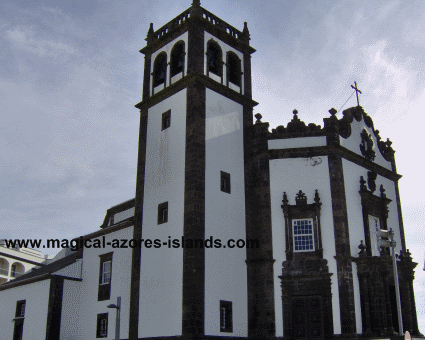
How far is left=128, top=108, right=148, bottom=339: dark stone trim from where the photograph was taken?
96.7 ft

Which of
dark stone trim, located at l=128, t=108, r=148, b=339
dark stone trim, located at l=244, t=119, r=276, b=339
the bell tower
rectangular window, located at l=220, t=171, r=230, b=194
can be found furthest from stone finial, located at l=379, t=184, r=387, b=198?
dark stone trim, located at l=128, t=108, r=148, b=339

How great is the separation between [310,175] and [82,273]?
57.2 feet

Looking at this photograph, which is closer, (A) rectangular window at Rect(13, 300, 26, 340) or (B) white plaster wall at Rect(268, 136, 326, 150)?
(B) white plaster wall at Rect(268, 136, 326, 150)

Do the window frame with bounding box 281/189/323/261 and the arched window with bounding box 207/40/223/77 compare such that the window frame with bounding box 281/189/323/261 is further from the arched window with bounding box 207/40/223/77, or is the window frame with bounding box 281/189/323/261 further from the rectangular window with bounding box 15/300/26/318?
the rectangular window with bounding box 15/300/26/318

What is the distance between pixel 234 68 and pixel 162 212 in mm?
11273

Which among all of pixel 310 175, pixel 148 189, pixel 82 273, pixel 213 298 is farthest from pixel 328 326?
pixel 82 273

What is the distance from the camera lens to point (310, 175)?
29.9 meters

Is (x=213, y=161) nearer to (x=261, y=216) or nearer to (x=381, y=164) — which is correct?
(x=261, y=216)

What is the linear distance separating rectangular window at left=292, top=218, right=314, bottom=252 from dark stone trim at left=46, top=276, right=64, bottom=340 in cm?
1640

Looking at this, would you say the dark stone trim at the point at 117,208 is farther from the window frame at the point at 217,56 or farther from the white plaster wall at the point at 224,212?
the window frame at the point at 217,56

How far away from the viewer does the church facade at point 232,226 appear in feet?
90.0

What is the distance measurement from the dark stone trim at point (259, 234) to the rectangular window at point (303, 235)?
4.62 ft

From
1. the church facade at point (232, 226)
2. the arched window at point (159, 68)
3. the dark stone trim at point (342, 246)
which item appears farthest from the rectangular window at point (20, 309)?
the dark stone trim at point (342, 246)

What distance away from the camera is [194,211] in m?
28.2
